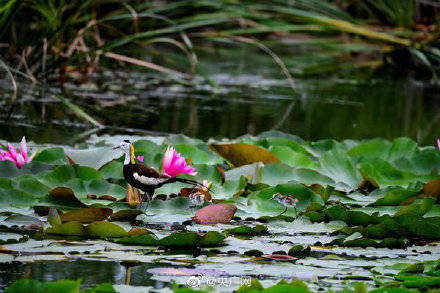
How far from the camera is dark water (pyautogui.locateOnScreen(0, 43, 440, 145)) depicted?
4266 mm

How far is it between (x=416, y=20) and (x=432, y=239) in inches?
301

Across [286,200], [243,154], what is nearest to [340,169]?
[243,154]

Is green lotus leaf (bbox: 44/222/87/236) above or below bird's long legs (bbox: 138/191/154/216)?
below

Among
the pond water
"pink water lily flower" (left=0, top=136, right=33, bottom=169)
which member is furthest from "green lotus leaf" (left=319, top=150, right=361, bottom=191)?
"pink water lily flower" (left=0, top=136, right=33, bottom=169)

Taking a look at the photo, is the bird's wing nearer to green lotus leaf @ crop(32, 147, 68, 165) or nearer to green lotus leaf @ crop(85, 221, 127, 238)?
green lotus leaf @ crop(85, 221, 127, 238)

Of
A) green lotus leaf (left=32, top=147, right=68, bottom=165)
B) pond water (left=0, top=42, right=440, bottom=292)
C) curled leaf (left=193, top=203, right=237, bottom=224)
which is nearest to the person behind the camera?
pond water (left=0, top=42, right=440, bottom=292)

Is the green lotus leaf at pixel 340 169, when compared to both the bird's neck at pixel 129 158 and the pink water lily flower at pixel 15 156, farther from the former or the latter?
the pink water lily flower at pixel 15 156

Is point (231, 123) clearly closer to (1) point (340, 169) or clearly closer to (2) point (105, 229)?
(1) point (340, 169)

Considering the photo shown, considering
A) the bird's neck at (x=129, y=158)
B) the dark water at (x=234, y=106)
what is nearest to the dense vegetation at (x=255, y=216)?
the bird's neck at (x=129, y=158)

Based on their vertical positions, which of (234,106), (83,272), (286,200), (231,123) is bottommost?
(83,272)

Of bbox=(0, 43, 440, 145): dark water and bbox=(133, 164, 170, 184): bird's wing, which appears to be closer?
bbox=(133, 164, 170, 184): bird's wing

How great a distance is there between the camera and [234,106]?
5.29 m

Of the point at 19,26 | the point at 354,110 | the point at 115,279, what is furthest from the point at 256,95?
the point at 115,279

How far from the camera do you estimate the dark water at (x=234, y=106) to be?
168 inches
